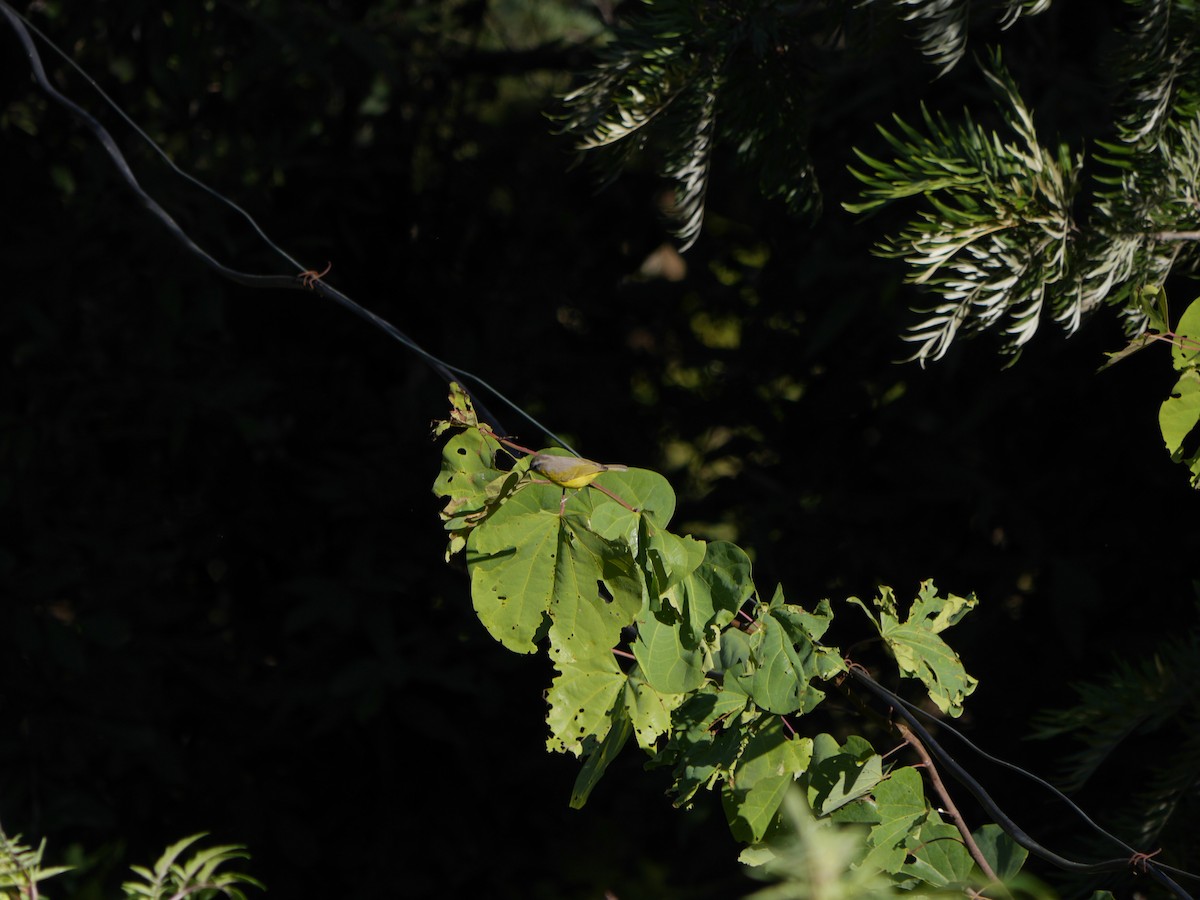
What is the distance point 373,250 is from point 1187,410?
1.93 m

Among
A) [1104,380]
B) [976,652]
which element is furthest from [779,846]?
[1104,380]

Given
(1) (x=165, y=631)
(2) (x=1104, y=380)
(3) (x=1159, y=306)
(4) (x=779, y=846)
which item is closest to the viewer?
(4) (x=779, y=846)

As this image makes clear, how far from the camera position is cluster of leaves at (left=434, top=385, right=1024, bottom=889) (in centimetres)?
76

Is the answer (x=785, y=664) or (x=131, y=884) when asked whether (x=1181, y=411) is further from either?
(x=131, y=884)

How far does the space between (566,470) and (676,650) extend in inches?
6.2

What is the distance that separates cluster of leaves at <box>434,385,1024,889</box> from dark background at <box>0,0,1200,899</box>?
3.55 feet

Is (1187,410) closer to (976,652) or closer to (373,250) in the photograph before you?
(976,652)

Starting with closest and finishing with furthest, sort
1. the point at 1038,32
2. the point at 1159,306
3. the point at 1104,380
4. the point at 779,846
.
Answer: the point at 779,846 < the point at 1159,306 < the point at 1104,380 < the point at 1038,32

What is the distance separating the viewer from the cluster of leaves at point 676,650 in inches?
29.8

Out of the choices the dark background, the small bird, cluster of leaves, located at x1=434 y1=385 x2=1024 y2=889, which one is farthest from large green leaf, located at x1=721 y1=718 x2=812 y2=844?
the dark background

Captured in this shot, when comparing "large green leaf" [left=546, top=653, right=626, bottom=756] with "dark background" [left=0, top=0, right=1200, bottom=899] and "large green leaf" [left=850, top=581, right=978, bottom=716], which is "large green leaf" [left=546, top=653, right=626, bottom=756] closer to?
"large green leaf" [left=850, top=581, right=978, bottom=716]

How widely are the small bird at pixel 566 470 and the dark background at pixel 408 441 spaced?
1.26 metres

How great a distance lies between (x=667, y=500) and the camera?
0.77 metres

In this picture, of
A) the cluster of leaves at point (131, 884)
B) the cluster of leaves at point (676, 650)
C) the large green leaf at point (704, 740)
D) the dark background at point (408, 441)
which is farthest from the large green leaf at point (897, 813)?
the dark background at point (408, 441)
